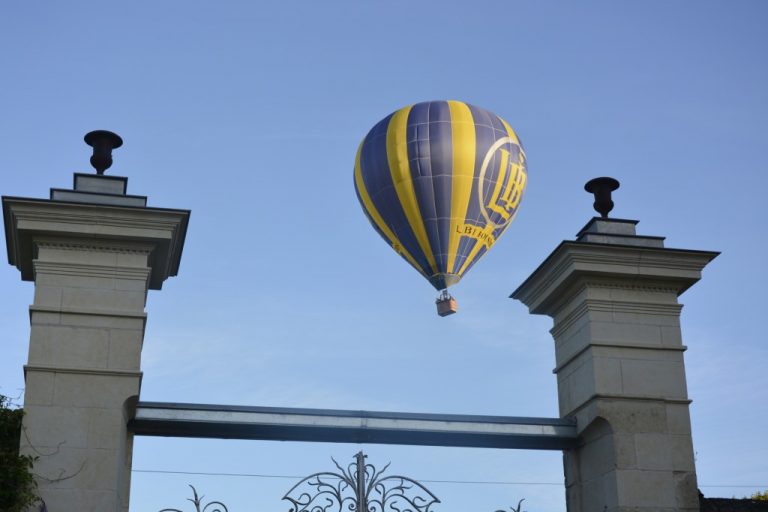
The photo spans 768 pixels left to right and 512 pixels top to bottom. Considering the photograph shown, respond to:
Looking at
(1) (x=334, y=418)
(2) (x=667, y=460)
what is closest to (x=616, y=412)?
(2) (x=667, y=460)

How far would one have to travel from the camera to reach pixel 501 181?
22.5 m

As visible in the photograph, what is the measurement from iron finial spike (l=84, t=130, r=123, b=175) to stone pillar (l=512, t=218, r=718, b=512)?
19.4ft

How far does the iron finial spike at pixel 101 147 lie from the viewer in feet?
50.9

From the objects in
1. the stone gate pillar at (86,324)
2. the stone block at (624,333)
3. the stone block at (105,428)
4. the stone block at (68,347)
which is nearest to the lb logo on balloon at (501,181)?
the stone block at (624,333)

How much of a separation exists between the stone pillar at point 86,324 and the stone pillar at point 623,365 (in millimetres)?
5332

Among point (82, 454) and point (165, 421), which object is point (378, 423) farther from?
point (82, 454)

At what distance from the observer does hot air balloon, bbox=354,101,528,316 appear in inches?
880

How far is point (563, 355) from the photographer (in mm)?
16672

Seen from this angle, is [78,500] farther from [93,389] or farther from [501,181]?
[501,181]

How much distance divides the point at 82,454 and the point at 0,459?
91 centimetres

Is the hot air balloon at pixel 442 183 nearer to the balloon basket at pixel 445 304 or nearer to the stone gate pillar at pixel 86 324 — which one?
the balloon basket at pixel 445 304

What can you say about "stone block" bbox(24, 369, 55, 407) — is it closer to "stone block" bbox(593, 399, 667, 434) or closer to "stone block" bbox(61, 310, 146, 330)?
"stone block" bbox(61, 310, 146, 330)

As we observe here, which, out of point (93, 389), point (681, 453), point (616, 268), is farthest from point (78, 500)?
point (681, 453)

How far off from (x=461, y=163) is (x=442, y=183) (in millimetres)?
512
